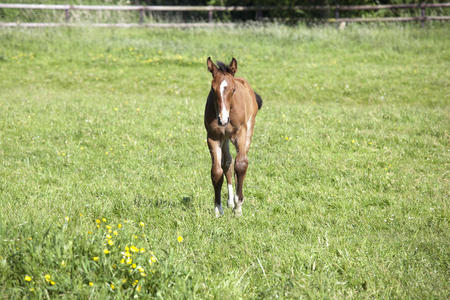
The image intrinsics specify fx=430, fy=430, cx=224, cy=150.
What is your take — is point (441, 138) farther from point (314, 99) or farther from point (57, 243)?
point (57, 243)

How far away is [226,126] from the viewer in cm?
543

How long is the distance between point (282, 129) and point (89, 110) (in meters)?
5.42

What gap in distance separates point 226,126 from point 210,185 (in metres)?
2.00

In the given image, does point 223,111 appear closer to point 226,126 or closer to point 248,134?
point 226,126

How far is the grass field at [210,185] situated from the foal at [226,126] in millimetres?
519

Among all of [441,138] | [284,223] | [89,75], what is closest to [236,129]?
[284,223]

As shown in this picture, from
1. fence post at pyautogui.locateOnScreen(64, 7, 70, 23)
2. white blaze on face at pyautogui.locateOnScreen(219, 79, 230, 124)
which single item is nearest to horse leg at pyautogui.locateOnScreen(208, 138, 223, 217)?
white blaze on face at pyautogui.locateOnScreen(219, 79, 230, 124)

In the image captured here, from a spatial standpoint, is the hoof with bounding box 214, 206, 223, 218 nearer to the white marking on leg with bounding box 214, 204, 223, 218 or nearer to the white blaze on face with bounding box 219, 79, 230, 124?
the white marking on leg with bounding box 214, 204, 223, 218

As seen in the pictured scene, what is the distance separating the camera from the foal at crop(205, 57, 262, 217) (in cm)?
504

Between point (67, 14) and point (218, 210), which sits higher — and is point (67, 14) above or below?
above

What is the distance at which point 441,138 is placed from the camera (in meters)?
9.50

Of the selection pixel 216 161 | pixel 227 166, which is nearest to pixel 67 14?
pixel 227 166

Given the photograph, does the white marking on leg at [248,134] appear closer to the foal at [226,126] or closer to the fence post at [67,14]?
the foal at [226,126]

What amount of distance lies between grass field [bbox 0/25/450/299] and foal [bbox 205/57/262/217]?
0.52m
